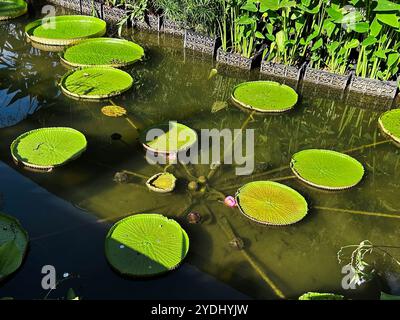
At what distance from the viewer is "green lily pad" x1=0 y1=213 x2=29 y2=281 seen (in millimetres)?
4234

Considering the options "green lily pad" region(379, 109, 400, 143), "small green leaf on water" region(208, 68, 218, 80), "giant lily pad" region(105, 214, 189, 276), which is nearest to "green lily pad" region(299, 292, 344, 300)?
"giant lily pad" region(105, 214, 189, 276)

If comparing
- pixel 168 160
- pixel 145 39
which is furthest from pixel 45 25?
pixel 168 160

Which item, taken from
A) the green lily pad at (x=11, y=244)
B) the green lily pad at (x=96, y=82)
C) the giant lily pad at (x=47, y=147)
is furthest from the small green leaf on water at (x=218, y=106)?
the green lily pad at (x=11, y=244)

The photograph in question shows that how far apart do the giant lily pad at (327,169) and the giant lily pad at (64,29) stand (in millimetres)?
4759

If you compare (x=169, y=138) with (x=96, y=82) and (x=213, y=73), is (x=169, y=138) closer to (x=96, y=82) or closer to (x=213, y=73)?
(x=96, y=82)

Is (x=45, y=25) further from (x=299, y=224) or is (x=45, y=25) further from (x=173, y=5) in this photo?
(x=299, y=224)

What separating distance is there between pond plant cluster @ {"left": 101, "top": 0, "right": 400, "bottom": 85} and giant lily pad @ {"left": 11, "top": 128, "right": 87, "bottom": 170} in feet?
10.8

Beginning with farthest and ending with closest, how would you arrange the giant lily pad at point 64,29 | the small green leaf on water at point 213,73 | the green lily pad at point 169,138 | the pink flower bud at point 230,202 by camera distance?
the giant lily pad at point 64,29 → the small green leaf on water at point 213,73 → the green lily pad at point 169,138 → the pink flower bud at point 230,202

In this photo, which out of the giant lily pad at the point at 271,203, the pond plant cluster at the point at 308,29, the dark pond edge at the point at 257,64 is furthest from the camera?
the dark pond edge at the point at 257,64

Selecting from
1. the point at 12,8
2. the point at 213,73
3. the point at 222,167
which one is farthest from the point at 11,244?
the point at 12,8

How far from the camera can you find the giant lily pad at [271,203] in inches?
194

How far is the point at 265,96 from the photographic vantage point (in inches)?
277

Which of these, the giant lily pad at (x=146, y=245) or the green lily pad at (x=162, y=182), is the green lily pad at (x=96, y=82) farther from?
the giant lily pad at (x=146, y=245)
